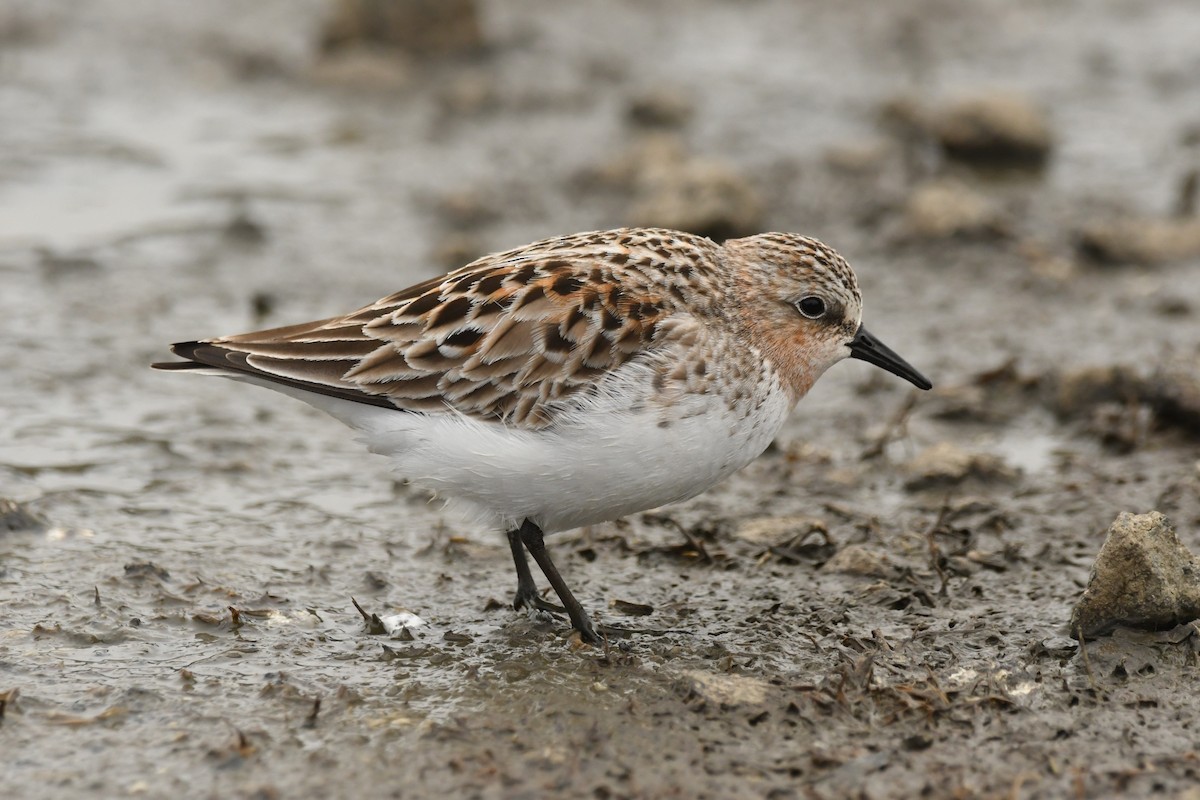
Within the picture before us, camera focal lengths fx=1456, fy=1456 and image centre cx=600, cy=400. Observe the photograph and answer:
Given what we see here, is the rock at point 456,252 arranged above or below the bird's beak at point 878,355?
above

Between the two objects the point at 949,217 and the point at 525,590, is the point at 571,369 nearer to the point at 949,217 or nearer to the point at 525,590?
the point at 525,590

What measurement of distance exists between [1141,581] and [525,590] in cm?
274

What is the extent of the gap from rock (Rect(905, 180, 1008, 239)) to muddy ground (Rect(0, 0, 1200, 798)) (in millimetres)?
26

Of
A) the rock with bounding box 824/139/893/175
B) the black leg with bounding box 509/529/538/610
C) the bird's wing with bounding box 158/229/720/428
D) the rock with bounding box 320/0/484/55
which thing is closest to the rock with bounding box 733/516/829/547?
the black leg with bounding box 509/529/538/610

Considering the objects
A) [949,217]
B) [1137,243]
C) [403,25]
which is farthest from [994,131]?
[403,25]

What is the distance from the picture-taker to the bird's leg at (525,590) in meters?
6.81

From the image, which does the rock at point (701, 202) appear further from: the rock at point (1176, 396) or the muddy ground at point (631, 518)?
the rock at point (1176, 396)

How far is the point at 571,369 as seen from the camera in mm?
6266

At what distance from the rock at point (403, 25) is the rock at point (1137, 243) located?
7.16m

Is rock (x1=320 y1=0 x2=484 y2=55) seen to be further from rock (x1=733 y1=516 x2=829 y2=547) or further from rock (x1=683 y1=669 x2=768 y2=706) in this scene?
rock (x1=683 y1=669 x2=768 y2=706)

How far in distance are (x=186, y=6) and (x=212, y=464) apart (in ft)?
32.1

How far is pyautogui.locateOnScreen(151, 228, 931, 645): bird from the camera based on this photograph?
20.1 feet

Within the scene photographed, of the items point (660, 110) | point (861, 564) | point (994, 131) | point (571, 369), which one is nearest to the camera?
point (571, 369)

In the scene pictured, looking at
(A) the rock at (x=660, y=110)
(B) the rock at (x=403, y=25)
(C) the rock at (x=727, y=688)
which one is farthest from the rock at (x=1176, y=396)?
(B) the rock at (x=403, y=25)
